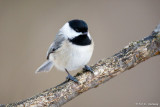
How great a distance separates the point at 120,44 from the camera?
10.4ft

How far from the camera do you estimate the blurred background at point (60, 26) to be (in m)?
3.00

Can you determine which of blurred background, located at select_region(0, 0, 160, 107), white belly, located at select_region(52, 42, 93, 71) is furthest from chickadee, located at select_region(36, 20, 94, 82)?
blurred background, located at select_region(0, 0, 160, 107)

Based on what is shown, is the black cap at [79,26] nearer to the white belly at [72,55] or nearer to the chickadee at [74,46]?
the chickadee at [74,46]

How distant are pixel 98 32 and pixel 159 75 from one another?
3.43ft

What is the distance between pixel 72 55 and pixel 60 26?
1.48 meters

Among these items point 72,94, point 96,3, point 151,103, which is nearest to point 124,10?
point 96,3

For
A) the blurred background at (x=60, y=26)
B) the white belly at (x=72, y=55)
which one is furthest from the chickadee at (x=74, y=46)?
the blurred background at (x=60, y=26)

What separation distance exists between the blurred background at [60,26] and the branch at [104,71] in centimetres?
112

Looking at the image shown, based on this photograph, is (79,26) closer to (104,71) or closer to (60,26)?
(104,71)

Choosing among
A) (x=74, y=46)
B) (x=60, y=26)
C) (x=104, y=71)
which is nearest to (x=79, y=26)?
(x=74, y=46)

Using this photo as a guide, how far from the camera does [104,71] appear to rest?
1.88 meters

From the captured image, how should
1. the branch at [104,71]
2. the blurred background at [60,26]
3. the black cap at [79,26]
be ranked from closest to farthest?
1. the branch at [104,71]
2. the black cap at [79,26]
3. the blurred background at [60,26]

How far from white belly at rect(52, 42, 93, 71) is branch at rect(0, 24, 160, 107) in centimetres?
11

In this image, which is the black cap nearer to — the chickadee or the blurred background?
the chickadee
